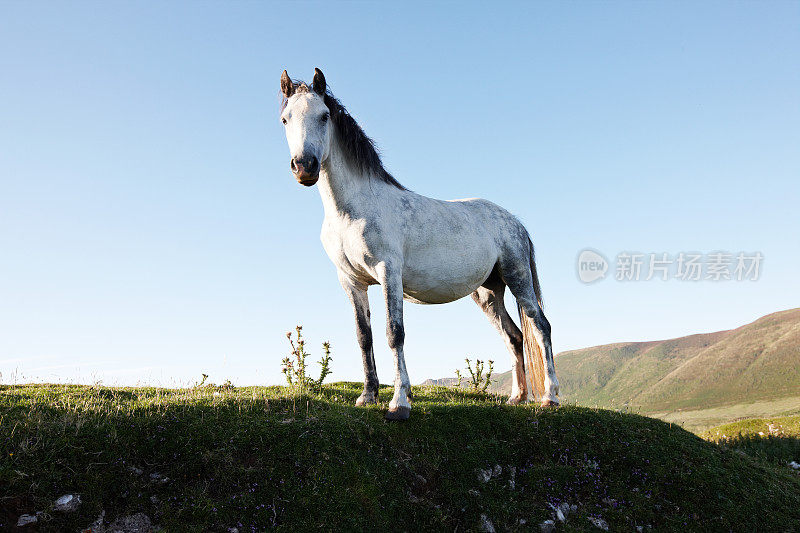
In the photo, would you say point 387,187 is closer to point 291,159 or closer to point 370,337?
point 291,159

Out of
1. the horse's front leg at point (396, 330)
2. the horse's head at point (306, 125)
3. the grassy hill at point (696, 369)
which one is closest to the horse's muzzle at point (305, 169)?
the horse's head at point (306, 125)

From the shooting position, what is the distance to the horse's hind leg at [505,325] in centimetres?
919

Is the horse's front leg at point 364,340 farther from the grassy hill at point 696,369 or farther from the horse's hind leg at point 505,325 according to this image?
the grassy hill at point 696,369

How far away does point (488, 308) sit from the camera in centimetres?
945

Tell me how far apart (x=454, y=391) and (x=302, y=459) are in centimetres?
503

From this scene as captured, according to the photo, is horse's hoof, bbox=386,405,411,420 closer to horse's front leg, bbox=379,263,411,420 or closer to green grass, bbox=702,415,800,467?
horse's front leg, bbox=379,263,411,420

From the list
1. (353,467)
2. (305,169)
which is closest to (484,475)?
(353,467)

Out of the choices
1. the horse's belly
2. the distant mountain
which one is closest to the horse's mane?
the horse's belly

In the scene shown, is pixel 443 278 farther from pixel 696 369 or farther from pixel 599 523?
pixel 696 369

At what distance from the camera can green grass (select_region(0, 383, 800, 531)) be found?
4.80m

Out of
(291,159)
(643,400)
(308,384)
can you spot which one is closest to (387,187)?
(291,159)

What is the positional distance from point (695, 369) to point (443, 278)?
120 meters

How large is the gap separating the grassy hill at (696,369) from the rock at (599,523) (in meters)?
71.2

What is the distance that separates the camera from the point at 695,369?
4188 inches
